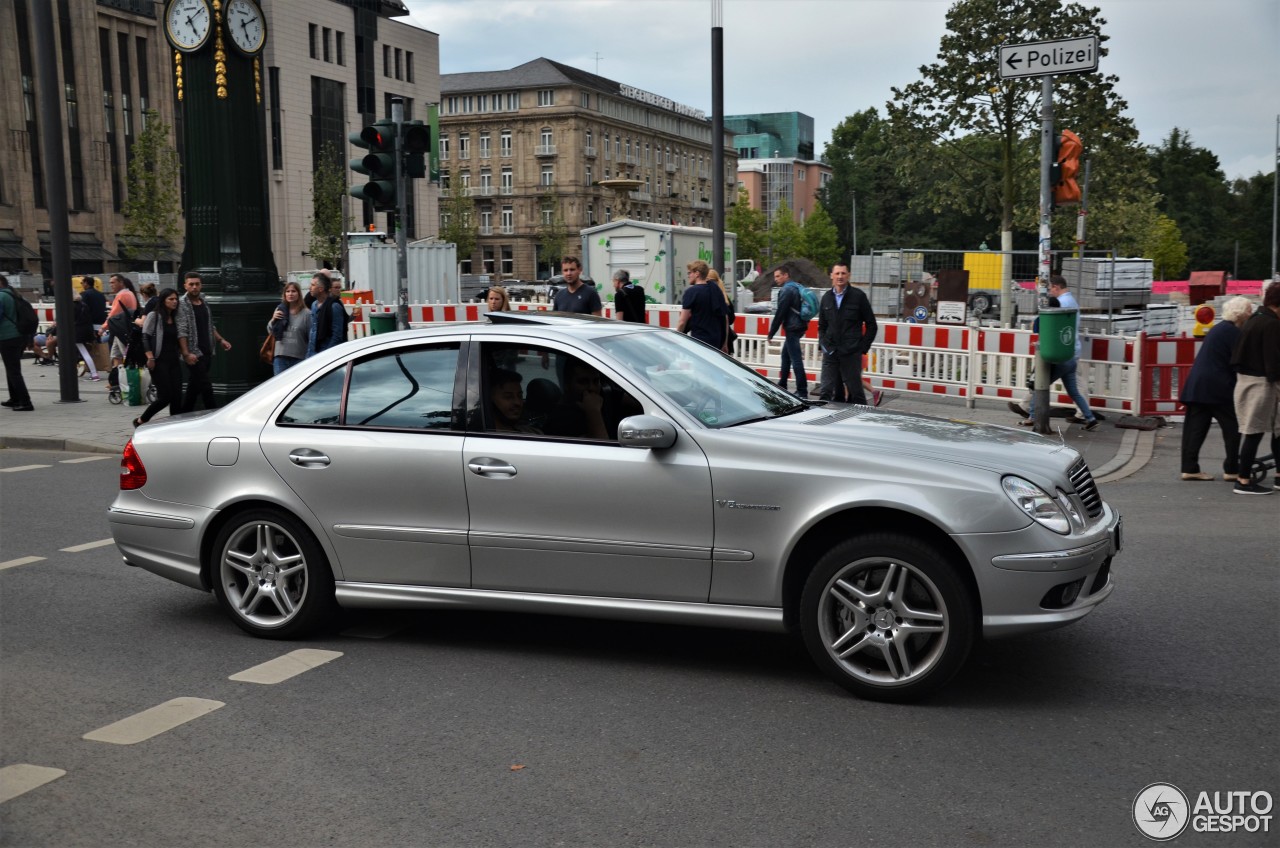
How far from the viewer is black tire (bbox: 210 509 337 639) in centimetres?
612

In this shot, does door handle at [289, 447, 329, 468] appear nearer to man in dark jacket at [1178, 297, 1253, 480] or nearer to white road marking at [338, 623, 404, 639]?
white road marking at [338, 623, 404, 639]

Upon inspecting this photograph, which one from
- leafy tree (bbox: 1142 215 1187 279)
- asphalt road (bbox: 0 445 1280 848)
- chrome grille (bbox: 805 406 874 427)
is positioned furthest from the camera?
leafy tree (bbox: 1142 215 1187 279)

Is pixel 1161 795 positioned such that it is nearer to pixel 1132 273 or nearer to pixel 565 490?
pixel 565 490

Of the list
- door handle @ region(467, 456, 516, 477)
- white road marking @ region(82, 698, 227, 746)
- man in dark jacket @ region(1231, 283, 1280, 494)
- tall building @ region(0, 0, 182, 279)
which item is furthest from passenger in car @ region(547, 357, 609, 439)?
tall building @ region(0, 0, 182, 279)

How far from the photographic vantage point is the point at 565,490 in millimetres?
5551

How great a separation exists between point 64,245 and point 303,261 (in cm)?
6688

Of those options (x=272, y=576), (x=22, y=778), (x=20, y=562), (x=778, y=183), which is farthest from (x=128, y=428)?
(x=778, y=183)

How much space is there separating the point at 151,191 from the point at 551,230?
51.7 metres

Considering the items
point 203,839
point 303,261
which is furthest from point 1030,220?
point 303,261

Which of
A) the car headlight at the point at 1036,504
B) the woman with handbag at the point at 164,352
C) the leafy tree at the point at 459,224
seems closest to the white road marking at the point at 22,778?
the car headlight at the point at 1036,504

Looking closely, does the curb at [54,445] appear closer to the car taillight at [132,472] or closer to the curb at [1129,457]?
the car taillight at [132,472]

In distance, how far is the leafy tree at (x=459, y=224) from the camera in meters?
88.3

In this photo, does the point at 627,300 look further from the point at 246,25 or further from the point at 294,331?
the point at 246,25

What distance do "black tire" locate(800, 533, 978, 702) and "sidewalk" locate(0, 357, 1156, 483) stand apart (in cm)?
645
